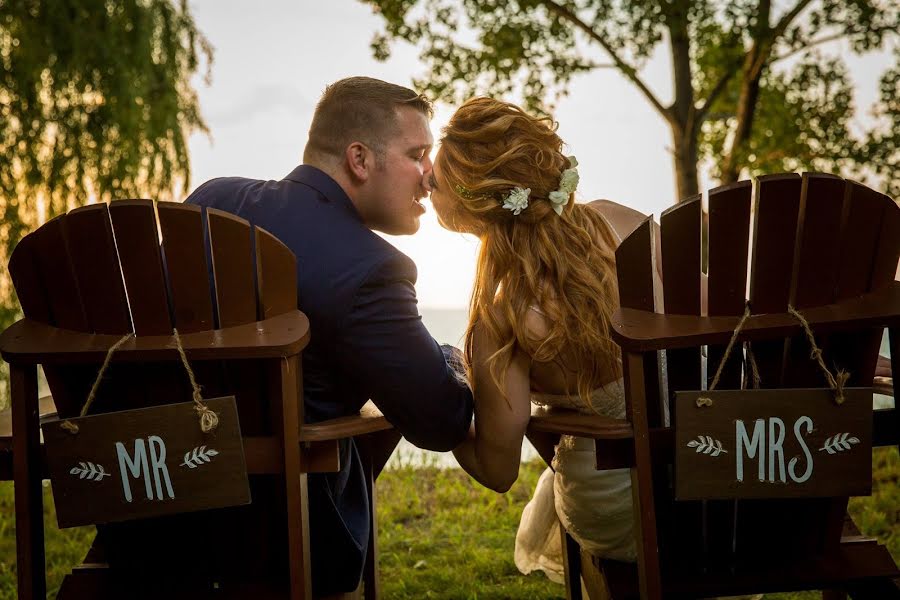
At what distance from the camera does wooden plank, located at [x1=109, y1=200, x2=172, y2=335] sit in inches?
76.2

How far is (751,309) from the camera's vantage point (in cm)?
203

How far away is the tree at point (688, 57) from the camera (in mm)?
8203

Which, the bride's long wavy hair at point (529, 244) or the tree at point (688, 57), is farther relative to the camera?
the tree at point (688, 57)

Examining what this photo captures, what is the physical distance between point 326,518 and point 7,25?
5449mm

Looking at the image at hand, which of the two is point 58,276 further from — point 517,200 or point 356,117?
point 517,200

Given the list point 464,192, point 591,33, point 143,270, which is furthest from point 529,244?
point 591,33

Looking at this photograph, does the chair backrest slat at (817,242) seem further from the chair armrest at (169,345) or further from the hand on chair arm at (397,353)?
the chair armrest at (169,345)

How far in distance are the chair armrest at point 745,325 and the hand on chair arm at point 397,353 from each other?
51 centimetres

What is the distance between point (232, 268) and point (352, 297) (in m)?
0.33

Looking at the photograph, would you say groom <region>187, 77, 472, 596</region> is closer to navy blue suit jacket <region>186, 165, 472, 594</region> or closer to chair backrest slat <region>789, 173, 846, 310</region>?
navy blue suit jacket <region>186, 165, 472, 594</region>

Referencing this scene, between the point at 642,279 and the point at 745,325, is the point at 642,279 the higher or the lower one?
the higher one

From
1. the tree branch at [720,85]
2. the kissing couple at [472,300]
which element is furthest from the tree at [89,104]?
the tree branch at [720,85]

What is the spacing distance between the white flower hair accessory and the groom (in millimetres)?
489

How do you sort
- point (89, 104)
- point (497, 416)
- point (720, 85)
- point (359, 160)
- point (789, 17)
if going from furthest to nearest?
point (720, 85) < point (789, 17) < point (89, 104) < point (359, 160) < point (497, 416)
